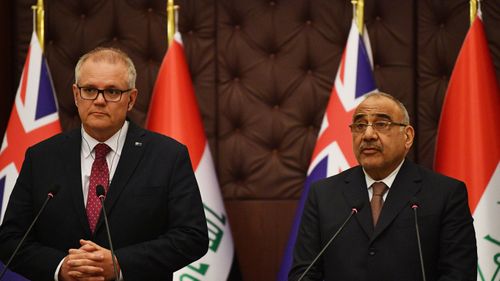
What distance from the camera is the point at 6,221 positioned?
1854 mm

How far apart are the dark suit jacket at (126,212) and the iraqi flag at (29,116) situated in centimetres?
89

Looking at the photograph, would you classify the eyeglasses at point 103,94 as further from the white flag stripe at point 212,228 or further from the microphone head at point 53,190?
the white flag stripe at point 212,228

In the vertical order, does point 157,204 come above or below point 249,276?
above

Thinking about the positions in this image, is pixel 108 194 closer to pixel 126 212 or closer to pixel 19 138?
pixel 126 212

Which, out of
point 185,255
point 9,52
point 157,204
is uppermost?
point 9,52

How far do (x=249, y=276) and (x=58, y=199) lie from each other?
129 cm

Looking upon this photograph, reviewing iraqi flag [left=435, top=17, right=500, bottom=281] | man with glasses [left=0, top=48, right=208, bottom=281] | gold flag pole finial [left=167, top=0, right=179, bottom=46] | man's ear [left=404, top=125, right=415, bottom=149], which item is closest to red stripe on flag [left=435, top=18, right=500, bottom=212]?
iraqi flag [left=435, top=17, right=500, bottom=281]

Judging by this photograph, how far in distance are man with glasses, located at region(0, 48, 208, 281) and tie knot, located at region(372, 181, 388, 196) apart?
1.50 ft

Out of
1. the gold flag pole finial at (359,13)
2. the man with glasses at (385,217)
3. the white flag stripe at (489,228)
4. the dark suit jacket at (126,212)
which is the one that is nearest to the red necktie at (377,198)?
the man with glasses at (385,217)

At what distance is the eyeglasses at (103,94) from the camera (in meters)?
1.84

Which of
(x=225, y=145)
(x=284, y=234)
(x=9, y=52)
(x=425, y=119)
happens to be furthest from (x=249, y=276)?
(x=9, y=52)

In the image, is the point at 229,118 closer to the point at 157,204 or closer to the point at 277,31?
the point at 277,31

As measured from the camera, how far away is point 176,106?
283cm

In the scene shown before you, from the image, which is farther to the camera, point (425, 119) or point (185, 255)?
point (425, 119)
